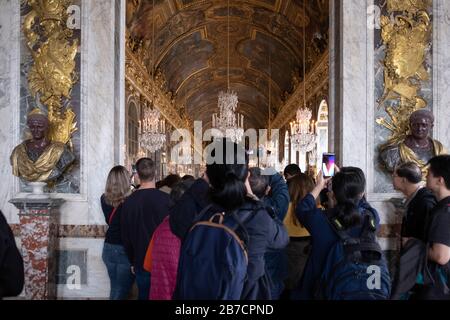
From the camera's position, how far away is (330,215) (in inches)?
134

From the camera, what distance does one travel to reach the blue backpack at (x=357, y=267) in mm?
3250

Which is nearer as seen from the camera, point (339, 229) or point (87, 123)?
point (339, 229)

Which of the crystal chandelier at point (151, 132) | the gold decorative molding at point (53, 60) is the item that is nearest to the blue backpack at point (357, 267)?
the gold decorative molding at point (53, 60)

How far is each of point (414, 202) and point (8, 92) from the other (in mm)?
6103

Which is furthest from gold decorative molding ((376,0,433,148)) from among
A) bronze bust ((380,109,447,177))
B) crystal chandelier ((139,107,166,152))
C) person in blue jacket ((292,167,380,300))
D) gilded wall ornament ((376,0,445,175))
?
crystal chandelier ((139,107,166,152))

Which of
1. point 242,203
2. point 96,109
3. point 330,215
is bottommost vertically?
point 330,215

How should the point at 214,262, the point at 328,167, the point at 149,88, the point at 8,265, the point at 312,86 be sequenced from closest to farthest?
the point at 214,262 < the point at 8,265 < the point at 328,167 < the point at 312,86 < the point at 149,88

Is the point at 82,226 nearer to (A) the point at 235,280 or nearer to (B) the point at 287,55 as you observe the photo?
(A) the point at 235,280

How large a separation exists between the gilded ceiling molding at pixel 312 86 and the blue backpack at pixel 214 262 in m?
9.46

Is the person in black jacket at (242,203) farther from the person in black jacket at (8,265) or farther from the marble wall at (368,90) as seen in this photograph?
the marble wall at (368,90)

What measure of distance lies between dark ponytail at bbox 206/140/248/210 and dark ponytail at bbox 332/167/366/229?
3.23 feet

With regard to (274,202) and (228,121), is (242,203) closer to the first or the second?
(274,202)

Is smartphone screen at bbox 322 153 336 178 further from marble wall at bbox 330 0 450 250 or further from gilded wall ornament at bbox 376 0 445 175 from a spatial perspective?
gilded wall ornament at bbox 376 0 445 175

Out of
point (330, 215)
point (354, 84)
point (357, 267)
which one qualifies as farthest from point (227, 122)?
point (357, 267)
